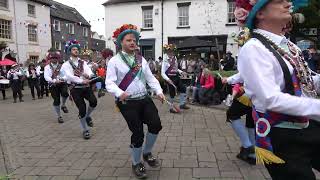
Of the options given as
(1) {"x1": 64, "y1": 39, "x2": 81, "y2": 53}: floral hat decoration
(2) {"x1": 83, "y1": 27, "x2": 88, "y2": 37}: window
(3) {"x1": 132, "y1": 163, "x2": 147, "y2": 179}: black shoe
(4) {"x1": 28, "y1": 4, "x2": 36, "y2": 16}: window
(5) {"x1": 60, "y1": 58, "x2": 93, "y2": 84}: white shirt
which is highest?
(4) {"x1": 28, "y1": 4, "x2": 36, "y2": 16}: window

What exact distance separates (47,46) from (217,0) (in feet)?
54.5

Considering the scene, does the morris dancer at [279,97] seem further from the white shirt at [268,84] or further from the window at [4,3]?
the window at [4,3]

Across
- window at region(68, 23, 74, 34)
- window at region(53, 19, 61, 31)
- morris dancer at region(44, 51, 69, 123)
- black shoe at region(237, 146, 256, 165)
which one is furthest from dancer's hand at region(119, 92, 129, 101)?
window at region(68, 23, 74, 34)

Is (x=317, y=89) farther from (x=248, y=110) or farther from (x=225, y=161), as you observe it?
(x=225, y=161)

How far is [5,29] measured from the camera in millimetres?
30844

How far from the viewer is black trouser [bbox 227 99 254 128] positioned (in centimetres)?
527

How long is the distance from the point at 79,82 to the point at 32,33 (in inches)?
1102

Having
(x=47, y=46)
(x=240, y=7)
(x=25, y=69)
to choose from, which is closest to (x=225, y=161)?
(x=240, y=7)

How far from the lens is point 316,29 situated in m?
15.4

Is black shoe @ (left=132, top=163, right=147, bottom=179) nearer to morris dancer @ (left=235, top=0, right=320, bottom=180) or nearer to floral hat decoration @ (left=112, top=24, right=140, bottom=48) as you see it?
floral hat decoration @ (left=112, top=24, right=140, bottom=48)

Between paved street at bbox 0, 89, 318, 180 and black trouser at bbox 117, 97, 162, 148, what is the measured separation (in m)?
0.55

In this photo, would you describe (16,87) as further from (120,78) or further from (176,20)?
(176,20)

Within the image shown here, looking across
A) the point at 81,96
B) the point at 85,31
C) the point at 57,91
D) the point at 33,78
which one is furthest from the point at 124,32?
the point at 85,31

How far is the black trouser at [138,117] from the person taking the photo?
16.2 ft
